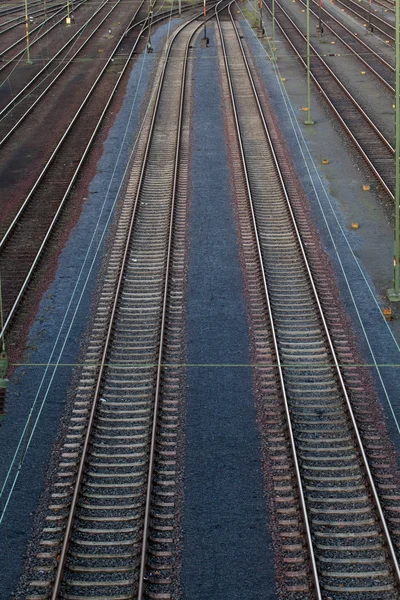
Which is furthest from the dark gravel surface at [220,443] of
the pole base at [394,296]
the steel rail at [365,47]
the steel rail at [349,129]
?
the steel rail at [365,47]

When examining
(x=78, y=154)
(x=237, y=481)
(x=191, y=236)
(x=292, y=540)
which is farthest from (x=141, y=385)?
(x=78, y=154)

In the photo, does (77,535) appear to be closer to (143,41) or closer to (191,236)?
(191,236)

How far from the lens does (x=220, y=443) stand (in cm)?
1372

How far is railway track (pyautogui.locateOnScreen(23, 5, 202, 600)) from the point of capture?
11.0m

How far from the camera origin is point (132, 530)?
11742 mm

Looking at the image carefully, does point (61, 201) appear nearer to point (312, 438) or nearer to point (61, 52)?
point (312, 438)

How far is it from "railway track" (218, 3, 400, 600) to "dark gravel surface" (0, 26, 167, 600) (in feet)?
12.1

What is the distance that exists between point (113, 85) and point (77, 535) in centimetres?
3186

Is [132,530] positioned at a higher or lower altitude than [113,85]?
lower

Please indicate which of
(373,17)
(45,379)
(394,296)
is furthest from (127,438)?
(373,17)

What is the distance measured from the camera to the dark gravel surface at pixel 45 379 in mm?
11875

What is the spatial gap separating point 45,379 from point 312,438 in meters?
5.26

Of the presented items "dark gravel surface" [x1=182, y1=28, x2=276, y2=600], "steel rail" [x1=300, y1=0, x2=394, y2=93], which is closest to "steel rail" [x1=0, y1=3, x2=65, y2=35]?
"steel rail" [x1=300, y1=0, x2=394, y2=93]

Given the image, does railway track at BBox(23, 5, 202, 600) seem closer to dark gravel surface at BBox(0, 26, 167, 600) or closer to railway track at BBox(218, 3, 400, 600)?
dark gravel surface at BBox(0, 26, 167, 600)
